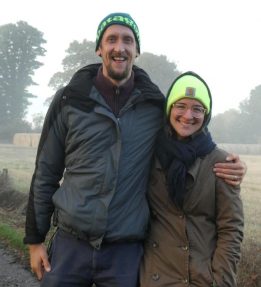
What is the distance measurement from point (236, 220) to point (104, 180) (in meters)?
0.88

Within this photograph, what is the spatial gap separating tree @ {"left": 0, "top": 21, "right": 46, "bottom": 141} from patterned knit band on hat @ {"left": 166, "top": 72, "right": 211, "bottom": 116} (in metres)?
54.7

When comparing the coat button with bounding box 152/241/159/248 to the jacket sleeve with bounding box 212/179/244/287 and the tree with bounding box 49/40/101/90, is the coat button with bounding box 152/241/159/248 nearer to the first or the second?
the jacket sleeve with bounding box 212/179/244/287

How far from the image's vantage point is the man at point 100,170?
3092 millimetres

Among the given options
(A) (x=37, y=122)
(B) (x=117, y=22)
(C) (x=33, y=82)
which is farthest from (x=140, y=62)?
(B) (x=117, y=22)

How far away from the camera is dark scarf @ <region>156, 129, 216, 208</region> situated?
9.85ft

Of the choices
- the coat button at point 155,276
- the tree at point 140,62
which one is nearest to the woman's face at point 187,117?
the coat button at point 155,276

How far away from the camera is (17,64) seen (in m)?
60.1

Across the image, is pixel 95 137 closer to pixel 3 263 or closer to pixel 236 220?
pixel 236 220

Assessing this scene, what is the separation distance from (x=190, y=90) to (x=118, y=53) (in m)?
0.57

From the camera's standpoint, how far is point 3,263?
6.58 meters

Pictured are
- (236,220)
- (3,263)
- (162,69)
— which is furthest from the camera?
(162,69)

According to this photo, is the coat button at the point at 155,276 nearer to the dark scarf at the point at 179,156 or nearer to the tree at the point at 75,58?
the dark scarf at the point at 179,156

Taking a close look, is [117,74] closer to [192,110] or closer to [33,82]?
[192,110]

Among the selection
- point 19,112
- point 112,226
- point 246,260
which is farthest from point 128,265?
point 19,112
